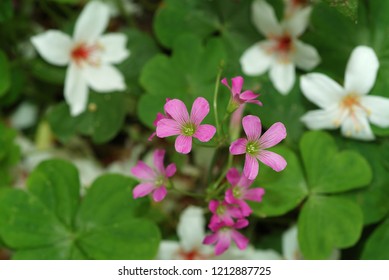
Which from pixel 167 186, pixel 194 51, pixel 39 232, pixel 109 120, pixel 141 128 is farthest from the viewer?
pixel 141 128

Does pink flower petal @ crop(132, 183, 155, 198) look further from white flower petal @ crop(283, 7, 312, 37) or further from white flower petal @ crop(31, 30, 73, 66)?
white flower petal @ crop(283, 7, 312, 37)

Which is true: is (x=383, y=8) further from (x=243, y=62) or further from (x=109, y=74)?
(x=109, y=74)

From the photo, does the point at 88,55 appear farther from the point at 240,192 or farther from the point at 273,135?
the point at 273,135

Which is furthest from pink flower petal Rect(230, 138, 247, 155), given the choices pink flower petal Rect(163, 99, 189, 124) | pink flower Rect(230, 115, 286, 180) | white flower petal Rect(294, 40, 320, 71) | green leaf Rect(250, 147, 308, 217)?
white flower petal Rect(294, 40, 320, 71)

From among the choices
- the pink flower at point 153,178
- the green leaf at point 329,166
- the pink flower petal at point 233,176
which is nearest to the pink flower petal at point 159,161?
the pink flower at point 153,178

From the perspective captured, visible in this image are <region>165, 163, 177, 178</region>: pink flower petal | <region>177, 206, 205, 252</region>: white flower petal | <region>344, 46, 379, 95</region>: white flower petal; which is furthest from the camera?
<region>177, 206, 205, 252</region>: white flower petal

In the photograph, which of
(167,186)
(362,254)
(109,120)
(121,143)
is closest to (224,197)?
(167,186)
